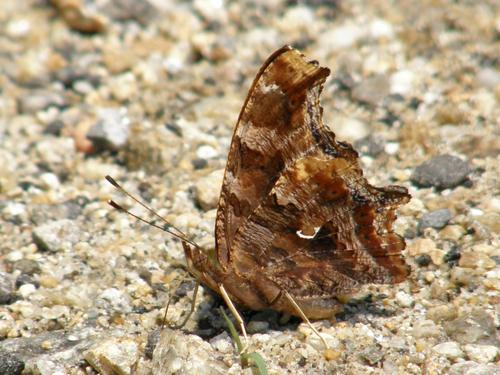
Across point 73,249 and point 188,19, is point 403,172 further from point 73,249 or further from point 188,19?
point 188,19

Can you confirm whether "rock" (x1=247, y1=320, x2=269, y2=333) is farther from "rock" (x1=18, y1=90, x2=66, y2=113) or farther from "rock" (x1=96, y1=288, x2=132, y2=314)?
"rock" (x1=18, y1=90, x2=66, y2=113)

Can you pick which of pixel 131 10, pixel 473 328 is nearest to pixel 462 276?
pixel 473 328

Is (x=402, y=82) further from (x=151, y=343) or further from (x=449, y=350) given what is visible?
(x=151, y=343)

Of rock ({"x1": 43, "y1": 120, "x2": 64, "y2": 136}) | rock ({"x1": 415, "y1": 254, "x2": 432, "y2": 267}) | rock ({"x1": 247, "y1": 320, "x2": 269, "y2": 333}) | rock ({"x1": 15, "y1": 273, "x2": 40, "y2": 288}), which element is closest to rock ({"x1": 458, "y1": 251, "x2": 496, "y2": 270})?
rock ({"x1": 415, "y1": 254, "x2": 432, "y2": 267})

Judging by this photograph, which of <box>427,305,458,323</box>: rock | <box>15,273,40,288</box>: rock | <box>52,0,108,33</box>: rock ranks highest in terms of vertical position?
<box>52,0,108,33</box>: rock

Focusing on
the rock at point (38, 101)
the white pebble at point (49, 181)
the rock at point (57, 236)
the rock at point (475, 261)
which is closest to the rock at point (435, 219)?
the rock at point (475, 261)

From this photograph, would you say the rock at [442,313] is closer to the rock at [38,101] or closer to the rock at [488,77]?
the rock at [488,77]
